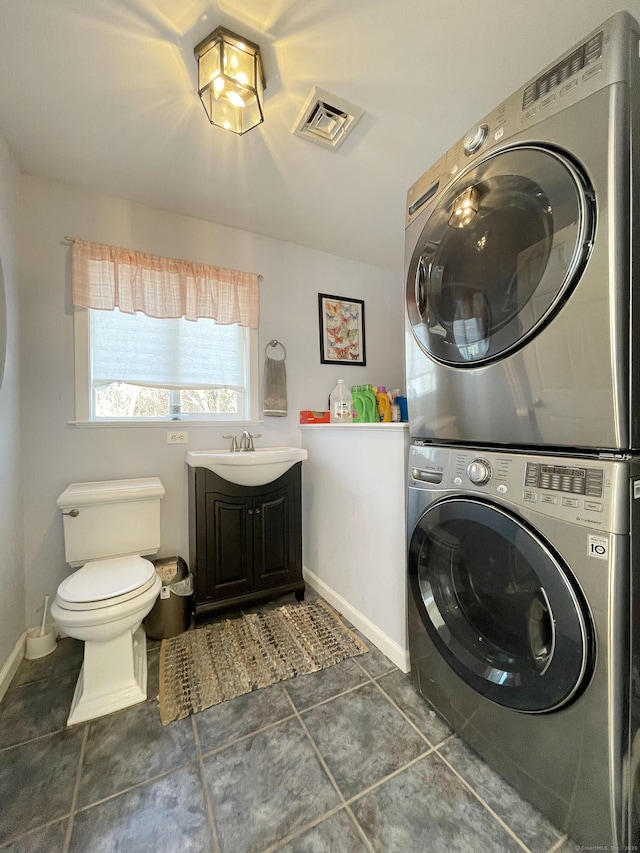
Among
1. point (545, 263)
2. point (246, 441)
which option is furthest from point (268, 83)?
point (246, 441)

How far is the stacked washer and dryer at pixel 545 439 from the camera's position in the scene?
706mm

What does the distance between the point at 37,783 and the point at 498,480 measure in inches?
64.3

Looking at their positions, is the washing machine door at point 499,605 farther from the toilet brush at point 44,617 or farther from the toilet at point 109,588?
the toilet brush at point 44,617

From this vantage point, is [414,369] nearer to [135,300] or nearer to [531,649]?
[531,649]

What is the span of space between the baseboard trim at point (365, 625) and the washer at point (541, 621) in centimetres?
27

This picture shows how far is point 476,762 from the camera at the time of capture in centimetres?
103

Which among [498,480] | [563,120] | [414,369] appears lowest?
[498,480]

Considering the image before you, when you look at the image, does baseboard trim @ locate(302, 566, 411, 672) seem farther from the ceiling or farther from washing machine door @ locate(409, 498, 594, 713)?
the ceiling

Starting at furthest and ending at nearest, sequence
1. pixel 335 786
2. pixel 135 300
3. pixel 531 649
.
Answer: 1. pixel 135 300
2. pixel 335 786
3. pixel 531 649

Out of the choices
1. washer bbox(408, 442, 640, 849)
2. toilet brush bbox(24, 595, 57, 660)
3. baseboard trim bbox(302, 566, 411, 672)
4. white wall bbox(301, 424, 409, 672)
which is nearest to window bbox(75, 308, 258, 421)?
white wall bbox(301, 424, 409, 672)

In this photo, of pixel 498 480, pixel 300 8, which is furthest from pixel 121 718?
pixel 300 8

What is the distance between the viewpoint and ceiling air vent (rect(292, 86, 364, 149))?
51.9 inches

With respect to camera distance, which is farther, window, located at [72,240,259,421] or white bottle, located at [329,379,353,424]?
white bottle, located at [329,379,353,424]

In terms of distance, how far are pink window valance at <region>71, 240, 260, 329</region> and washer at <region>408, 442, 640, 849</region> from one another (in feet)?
5.42
